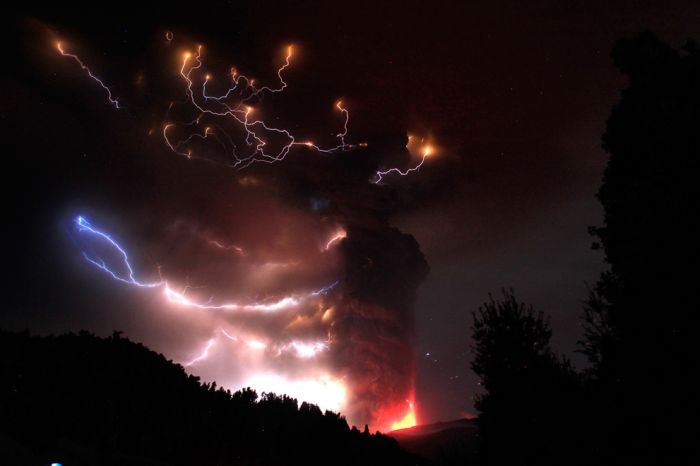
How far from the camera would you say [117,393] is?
943 cm

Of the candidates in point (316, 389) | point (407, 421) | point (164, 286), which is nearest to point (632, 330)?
point (407, 421)

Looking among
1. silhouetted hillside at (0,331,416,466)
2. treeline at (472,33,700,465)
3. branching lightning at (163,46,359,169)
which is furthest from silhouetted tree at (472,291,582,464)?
branching lightning at (163,46,359,169)

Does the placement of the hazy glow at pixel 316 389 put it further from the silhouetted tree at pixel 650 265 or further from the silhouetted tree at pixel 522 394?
the silhouetted tree at pixel 650 265

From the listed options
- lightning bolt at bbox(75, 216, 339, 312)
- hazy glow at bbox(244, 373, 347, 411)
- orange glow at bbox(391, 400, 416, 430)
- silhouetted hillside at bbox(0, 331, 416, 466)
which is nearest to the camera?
silhouetted hillside at bbox(0, 331, 416, 466)

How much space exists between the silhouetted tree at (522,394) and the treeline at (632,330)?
0.06ft

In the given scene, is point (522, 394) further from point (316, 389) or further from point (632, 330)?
point (316, 389)

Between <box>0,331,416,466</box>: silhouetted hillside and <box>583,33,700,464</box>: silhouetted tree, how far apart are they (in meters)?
6.84

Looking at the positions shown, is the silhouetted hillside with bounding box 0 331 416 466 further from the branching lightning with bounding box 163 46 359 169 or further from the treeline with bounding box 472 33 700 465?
the branching lightning with bounding box 163 46 359 169

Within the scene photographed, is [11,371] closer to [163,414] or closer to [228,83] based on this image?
[163,414]

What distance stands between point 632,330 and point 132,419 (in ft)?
32.3

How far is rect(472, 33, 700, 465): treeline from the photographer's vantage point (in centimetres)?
615

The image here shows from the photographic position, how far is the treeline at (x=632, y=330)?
615 cm

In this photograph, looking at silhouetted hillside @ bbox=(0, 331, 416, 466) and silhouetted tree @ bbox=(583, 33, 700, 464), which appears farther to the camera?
silhouetted hillside @ bbox=(0, 331, 416, 466)

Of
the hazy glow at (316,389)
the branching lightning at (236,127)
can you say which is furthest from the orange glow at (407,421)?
the branching lightning at (236,127)
